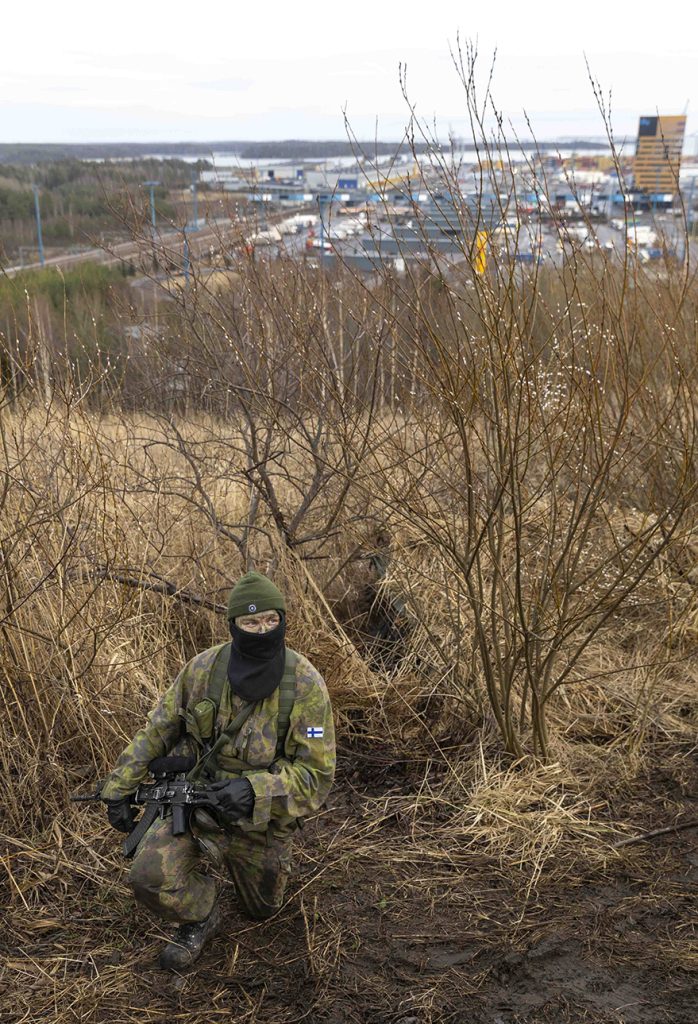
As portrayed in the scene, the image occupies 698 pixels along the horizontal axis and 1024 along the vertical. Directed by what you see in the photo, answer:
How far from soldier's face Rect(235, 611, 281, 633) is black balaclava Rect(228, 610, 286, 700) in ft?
0.05

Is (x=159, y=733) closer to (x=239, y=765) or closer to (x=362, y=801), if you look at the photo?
(x=239, y=765)

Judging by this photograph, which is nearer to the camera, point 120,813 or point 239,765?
point 120,813

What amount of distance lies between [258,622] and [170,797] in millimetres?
640

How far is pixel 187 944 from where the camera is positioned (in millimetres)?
3250

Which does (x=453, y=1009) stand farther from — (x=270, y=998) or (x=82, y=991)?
(x=82, y=991)

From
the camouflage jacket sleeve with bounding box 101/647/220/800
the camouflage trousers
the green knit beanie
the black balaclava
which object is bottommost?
the camouflage trousers

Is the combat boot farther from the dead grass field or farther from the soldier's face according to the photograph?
the soldier's face

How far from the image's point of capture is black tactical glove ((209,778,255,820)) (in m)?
3.12

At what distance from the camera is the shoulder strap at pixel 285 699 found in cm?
333

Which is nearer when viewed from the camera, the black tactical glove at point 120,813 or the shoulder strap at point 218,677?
the black tactical glove at point 120,813

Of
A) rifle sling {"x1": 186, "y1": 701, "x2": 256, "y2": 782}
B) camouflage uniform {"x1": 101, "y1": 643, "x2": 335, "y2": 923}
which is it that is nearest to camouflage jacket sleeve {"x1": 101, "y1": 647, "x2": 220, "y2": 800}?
camouflage uniform {"x1": 101, "y1": 643, "x2": 335, "y2": 923}

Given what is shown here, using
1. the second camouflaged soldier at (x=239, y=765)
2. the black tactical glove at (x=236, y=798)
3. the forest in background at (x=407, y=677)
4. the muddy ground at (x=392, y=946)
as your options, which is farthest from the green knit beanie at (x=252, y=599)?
the muddy ground at (x=392, y=946)

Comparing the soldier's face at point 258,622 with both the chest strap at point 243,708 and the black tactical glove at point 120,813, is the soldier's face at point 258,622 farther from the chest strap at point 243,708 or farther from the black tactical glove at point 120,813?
the black tactical glove at point 120,813

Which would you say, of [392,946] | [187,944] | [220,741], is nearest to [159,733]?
[220,741]
